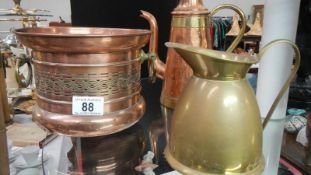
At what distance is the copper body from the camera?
400 mm

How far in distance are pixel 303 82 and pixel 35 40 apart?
0.65 meters

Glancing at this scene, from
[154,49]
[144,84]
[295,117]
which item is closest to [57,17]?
[144,84]

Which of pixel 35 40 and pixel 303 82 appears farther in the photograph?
pixel 303 82

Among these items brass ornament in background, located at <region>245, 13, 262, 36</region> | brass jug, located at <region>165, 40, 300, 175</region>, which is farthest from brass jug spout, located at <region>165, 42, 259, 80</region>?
brass ornament in background, located at <region>245, 13, 262, 36</region>

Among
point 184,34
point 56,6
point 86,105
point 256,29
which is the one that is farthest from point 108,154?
point 56,6

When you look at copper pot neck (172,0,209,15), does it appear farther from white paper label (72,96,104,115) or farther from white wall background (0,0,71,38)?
white wall background (0,0,71,38)

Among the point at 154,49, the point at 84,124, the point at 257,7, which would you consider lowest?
the point at 84,124

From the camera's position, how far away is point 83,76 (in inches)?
16.7

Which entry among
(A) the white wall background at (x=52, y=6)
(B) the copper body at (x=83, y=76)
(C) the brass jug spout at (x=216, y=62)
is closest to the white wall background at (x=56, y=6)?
(A) the white wall background at (x=52, y=6)

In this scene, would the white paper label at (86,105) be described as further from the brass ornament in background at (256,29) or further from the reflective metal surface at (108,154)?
the brass ornament in background at (256,29)

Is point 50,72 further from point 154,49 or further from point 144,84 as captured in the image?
point 144,84

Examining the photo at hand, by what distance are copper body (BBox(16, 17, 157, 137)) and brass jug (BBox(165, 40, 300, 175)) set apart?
16cm

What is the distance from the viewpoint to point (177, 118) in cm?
33

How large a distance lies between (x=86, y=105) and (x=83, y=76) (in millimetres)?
49
